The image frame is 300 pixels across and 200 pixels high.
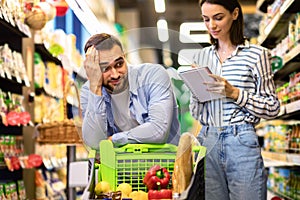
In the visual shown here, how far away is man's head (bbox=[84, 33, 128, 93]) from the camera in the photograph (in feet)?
8.98

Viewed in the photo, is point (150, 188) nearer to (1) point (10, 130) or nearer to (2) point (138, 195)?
(2) point (138, 195)

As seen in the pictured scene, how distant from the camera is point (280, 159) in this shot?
18.3 ft

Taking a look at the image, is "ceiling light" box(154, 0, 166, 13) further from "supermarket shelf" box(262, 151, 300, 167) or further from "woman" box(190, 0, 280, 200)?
"woman" box(190, 0, 280, 200)

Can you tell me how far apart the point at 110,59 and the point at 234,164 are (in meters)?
0.84

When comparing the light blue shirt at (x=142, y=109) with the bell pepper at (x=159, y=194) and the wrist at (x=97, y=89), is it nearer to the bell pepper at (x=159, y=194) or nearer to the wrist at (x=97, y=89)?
the wrist at (x=97, y=89)

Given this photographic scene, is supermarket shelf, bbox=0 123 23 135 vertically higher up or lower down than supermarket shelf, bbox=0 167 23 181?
higher up

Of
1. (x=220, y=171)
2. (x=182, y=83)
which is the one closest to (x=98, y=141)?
(x=182, y=83)

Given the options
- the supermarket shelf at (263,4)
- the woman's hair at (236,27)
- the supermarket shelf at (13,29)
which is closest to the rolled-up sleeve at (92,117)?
the woman's hair at (236,27)

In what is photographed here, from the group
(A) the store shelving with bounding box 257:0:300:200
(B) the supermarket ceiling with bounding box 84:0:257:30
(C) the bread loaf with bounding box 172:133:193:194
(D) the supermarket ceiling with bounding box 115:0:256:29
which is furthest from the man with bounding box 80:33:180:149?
(D) the supermarket ceiling with bounding box 115:0:256:29

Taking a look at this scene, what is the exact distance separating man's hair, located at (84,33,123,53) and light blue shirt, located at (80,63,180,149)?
121 millimetres

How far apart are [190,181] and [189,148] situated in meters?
0.16

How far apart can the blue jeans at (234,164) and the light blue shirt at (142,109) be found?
39 cm

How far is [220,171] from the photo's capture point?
3174mm

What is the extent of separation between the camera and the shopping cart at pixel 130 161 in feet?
8.94
